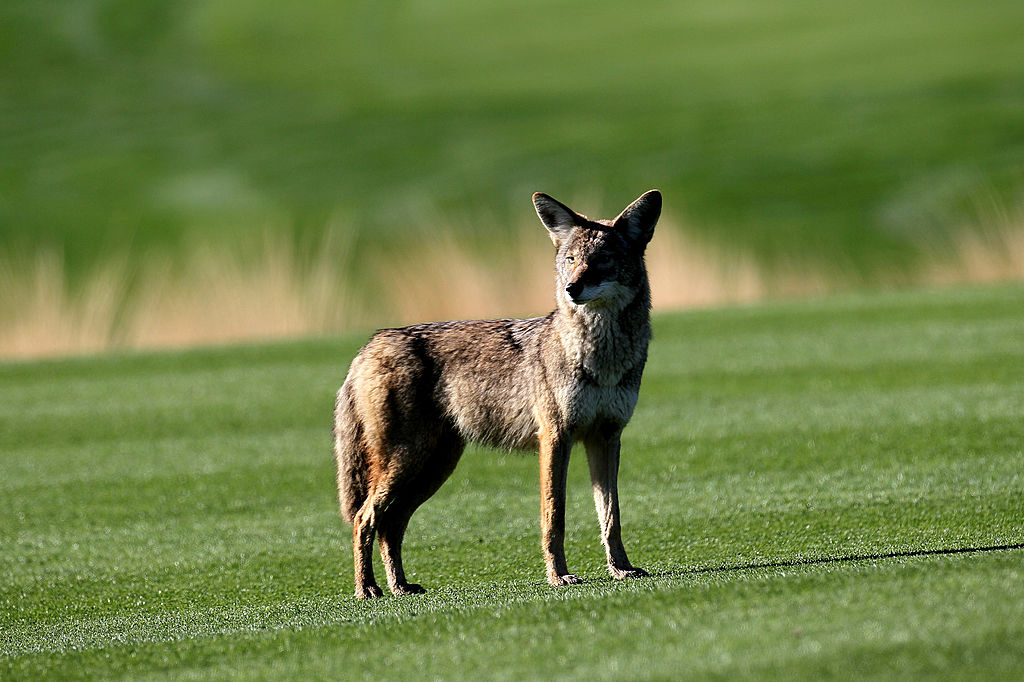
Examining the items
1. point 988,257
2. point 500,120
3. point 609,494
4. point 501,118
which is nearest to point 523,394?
point 609,494

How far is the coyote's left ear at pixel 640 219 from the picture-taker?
5496 millimetres

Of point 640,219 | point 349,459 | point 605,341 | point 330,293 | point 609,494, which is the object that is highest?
point 640,219

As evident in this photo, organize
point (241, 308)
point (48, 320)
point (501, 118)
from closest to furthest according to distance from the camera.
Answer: point (48, 320), point (241, 308), point (501, 118)

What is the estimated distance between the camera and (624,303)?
550 cm

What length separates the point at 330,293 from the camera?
14.3 meters

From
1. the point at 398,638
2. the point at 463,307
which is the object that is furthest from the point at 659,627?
the point at 463,307

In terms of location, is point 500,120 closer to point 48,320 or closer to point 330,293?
point 330,293

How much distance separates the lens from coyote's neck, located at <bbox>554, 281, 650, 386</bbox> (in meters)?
5.46

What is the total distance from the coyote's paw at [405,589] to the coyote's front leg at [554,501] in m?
0.62

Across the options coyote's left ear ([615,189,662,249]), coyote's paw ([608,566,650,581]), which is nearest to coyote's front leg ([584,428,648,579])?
coyote's paw ([608,566,650,581])

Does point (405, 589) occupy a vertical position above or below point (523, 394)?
below

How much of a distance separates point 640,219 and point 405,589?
1.84 meters

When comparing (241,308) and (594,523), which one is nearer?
(594,523)

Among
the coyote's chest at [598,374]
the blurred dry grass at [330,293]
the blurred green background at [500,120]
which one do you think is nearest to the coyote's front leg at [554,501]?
the coyote's chest at [598,374]
